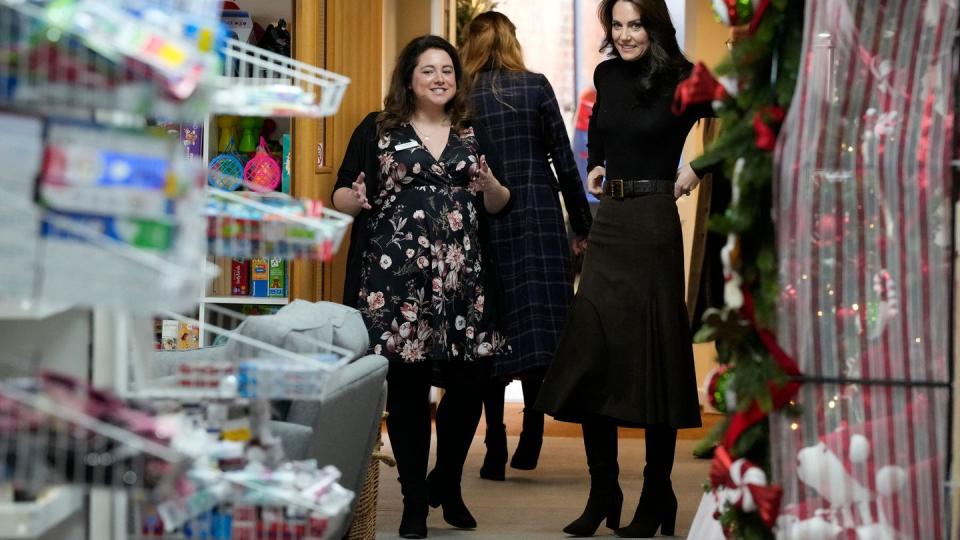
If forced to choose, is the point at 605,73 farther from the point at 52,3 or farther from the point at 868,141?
the point at 52,3

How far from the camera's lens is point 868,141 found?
2945 millimetres

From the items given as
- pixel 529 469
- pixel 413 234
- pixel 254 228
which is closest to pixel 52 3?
pixel 254 228

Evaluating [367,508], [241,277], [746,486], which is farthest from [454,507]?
[746,486]

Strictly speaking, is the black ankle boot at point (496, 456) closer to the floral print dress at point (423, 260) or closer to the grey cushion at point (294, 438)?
the floral print dress at point (423, 260)

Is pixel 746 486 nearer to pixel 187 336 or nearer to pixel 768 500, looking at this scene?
pixel 768 500

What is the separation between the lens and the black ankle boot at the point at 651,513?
15.1 feet

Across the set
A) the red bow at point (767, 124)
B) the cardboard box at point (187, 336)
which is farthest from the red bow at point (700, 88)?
the cardboard box at point (187, 336)

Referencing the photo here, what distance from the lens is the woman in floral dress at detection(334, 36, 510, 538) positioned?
14.9 ft

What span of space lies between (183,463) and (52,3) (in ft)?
2.11

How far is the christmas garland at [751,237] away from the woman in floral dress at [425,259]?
5.19 feet

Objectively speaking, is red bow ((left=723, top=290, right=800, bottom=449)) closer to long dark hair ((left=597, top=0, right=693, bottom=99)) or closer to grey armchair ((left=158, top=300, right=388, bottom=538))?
grey armchair ((left=158, top=300, right=388, bottom=538))

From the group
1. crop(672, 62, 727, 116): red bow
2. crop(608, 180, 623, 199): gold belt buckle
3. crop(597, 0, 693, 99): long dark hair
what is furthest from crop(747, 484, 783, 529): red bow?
crop(597, 0, 693, 99): long dark hair

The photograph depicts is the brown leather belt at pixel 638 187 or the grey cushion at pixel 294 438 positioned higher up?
the brown leather belt at pixel 638 187

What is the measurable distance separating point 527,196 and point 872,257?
2481 mm
